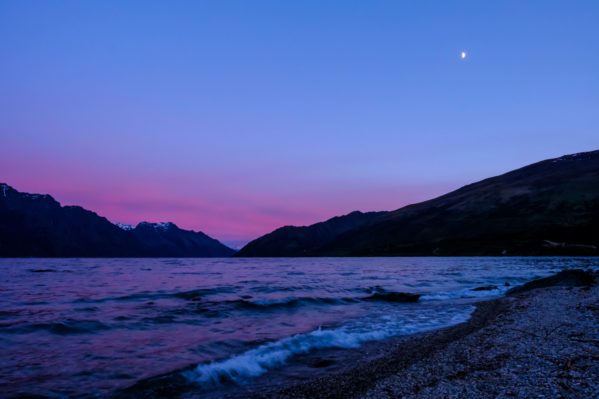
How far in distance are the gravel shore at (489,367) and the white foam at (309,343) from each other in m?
1.94

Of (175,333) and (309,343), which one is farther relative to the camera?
(175,333)

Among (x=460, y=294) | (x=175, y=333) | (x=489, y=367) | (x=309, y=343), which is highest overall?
(x=489, y=367)

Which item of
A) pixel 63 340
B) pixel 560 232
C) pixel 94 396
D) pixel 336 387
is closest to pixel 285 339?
pixel 336 387

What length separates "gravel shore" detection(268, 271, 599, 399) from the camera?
805cm

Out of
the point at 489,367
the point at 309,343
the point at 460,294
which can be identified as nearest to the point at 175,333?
the point at 309,343

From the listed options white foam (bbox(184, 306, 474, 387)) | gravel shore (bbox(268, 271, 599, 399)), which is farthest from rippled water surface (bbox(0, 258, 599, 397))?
gravel shore (bbox(268, 271, 599, 399))

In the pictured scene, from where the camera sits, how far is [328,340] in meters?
16.7

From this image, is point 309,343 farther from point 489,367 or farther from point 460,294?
point 460,294

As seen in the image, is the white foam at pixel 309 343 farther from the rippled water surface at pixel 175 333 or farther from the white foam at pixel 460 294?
the white foam at pixel 460 294

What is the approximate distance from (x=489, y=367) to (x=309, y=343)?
757 centimetres

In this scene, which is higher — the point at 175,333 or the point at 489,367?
the point at 489,367

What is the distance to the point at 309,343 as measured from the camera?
52.7 ft

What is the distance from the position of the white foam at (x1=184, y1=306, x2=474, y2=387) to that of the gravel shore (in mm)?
1943

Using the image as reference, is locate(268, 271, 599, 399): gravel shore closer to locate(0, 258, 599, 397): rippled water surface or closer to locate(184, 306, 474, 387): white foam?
locate(184, 306, 474, 387): white foam
